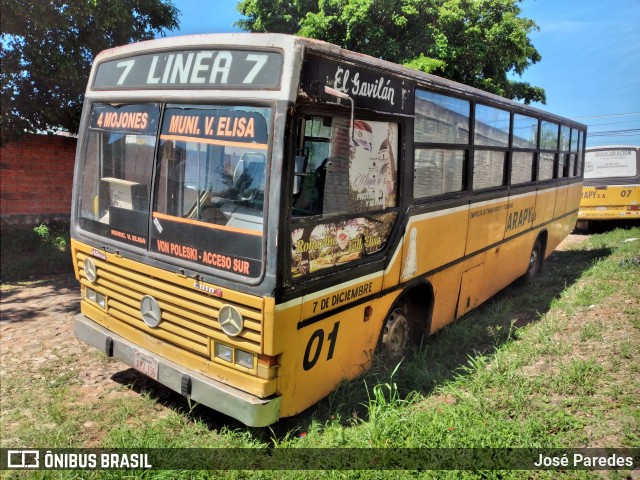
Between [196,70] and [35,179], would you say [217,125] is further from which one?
[35,179]

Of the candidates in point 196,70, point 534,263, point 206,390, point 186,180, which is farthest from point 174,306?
point 534,263

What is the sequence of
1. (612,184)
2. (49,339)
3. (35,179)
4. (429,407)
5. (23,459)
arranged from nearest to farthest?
(23,459)
(429,407)
(49,339)
(35,179)
(612,184)

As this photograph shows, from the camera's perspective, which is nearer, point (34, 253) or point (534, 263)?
point (534, 263)

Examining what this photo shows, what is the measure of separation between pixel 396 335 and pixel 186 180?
7.90 feet

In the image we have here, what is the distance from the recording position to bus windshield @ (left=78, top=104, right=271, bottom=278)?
10.4 feet

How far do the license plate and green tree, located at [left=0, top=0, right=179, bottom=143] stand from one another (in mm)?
6912

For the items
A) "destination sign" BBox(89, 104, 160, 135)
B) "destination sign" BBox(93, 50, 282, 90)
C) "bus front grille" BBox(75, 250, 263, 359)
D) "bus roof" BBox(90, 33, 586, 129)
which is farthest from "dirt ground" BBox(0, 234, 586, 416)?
"bus roof" BBox(90, 33, 586, 129)

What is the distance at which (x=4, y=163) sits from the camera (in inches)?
403

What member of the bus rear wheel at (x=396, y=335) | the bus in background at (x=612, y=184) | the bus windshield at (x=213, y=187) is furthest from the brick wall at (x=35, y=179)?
the bus in background at (x=612, y=184)

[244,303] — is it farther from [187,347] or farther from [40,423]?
[40,423]

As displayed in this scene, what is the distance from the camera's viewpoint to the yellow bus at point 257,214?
3.10 meters

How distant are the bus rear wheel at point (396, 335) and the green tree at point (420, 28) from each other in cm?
887

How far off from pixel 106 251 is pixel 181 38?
1768mm

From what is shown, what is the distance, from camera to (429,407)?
12.7 ft
